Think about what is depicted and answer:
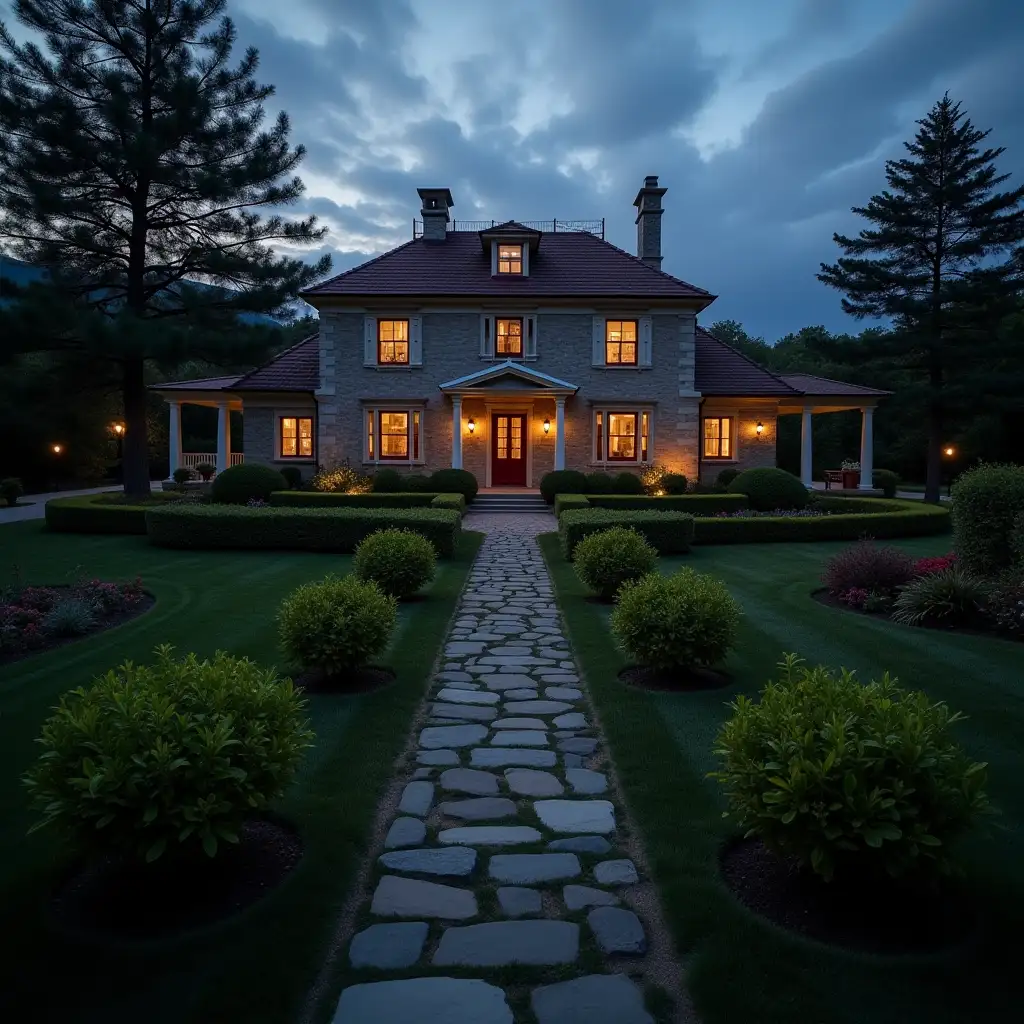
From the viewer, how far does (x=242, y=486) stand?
63.1 ft

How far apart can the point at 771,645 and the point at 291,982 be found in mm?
5627

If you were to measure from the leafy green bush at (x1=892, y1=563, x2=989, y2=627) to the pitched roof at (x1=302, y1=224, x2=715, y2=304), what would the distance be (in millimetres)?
16678

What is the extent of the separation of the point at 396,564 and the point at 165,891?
5.99 m

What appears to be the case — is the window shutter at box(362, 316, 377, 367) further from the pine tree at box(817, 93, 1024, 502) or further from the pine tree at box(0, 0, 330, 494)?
the pine tree at box(817, 93, 1024, 502)

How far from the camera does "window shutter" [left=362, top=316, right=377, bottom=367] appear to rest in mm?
23484

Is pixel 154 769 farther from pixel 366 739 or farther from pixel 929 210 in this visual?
pixel 929 210

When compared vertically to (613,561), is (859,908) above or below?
below

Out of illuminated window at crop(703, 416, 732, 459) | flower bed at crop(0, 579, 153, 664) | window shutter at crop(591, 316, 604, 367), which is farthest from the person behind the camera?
illuminated window at crop(703, 416, 732, 459)

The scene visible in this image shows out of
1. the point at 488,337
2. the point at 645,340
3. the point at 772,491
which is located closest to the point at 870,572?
the point at 772,491

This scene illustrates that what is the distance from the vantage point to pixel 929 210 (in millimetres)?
25031

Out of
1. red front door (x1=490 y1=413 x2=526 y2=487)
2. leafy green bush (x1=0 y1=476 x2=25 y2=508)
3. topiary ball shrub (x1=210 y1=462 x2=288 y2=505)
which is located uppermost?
red front door (x1=490 y1=413 x2=526 y2=487)

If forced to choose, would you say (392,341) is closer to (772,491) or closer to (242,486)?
(242,486)

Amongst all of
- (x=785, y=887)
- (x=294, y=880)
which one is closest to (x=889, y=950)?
(x=785, y=887)

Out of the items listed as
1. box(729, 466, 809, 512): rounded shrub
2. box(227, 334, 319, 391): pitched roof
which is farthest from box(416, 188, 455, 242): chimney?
box(729, 466, 809, 512): rounded shrub
